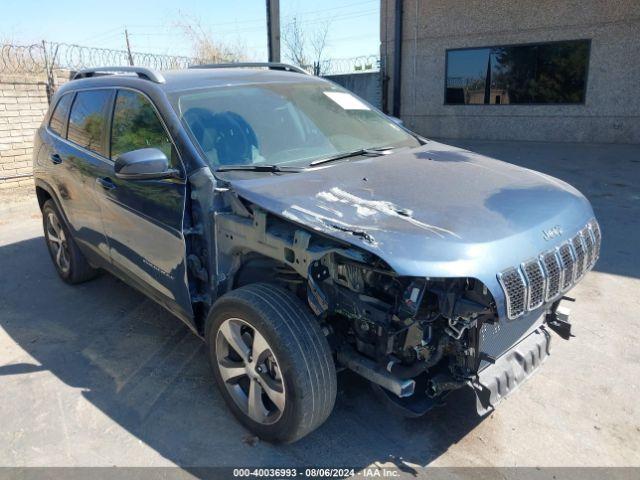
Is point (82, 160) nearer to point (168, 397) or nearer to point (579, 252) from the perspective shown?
point (168, 397)

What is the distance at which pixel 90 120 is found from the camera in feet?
13.5

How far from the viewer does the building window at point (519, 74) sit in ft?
42.2

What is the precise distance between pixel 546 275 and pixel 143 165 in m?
2.17

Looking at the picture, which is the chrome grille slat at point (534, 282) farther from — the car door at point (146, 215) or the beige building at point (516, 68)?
the beige building at point (516, 68)

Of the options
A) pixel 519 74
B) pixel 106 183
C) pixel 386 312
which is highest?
pixel 519 74

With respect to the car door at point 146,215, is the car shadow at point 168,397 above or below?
below

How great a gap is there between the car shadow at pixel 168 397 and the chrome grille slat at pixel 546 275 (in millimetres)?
978

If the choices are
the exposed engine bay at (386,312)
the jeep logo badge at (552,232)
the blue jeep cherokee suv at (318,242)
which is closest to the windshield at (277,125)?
the blue jeep cherokee suv at (318,242)

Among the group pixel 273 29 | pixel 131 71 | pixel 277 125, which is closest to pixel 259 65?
pixel 131 71

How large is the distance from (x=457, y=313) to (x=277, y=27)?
887 cm

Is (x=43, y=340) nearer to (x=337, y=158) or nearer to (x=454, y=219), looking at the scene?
(x=337, y=158)

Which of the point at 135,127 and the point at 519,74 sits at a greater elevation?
the point at 519,74

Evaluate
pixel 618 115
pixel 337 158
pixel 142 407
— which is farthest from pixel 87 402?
pixel 618 115

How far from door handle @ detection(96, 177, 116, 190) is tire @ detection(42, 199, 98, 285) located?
111 cm
